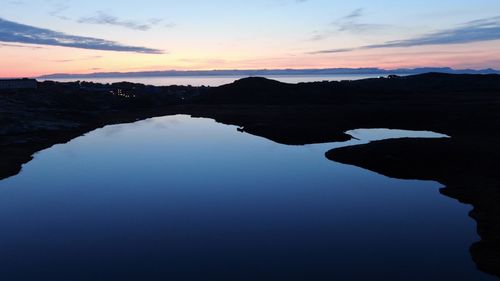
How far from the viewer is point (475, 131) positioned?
230 ft

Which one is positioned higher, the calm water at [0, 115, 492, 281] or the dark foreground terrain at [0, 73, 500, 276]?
the dark foreground terrain at [0, 73, 500, 276]

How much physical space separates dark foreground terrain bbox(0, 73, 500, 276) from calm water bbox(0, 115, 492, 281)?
9.33ft

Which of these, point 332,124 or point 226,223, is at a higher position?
point 332,124

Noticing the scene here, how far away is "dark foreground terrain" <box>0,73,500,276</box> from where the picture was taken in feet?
135

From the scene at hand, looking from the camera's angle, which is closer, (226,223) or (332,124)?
(226,223)

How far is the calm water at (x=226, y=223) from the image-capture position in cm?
2412

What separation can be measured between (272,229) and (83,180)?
25915 millimetres

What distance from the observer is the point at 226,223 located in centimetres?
3162

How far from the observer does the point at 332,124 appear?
285 feet

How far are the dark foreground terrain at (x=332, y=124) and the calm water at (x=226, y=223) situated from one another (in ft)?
9.33

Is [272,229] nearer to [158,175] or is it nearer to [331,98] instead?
[158,175]

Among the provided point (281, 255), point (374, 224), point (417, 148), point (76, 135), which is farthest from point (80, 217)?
point (76, 135)

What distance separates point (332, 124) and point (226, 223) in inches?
2342

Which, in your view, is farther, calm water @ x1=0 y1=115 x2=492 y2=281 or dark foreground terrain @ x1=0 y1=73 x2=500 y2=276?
dark foreground terrain @ x1=0 y1=73 x2=500 y2=276
